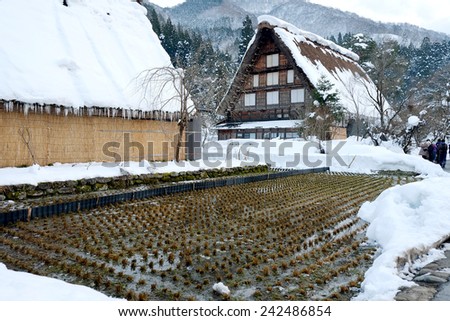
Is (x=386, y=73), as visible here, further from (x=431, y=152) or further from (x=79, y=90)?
(x=79, y=90)

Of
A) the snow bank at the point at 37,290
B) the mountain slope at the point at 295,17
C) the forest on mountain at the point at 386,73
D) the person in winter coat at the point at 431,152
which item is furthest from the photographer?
the mountain slope at the point at 295,17

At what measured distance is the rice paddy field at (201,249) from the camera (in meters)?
3.66

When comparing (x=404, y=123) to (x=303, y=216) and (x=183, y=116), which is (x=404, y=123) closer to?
(x=183, y=116)

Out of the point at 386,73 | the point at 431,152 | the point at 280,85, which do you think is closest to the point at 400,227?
the point at 431,152

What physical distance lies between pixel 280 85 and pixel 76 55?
62.9ft

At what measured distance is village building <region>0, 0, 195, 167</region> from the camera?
366 inches

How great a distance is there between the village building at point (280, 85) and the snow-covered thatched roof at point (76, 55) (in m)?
13.6

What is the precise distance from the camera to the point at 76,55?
11484 mm

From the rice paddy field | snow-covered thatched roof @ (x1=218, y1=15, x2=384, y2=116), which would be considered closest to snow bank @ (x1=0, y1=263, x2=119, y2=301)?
the rice paddy field

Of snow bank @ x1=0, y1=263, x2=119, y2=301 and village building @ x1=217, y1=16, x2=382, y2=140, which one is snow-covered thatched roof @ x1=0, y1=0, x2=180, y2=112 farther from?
village building @ x1=217, y1=16, x2=382, y2=140

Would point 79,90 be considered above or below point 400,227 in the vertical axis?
above

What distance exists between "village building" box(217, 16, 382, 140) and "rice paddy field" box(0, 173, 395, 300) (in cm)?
1841

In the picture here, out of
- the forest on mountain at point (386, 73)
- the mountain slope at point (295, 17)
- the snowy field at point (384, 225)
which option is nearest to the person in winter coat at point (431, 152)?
the snowy field at point (384, 225)

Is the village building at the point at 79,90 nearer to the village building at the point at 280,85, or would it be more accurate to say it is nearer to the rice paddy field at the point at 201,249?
the rice paddy field at the point at 201,249
